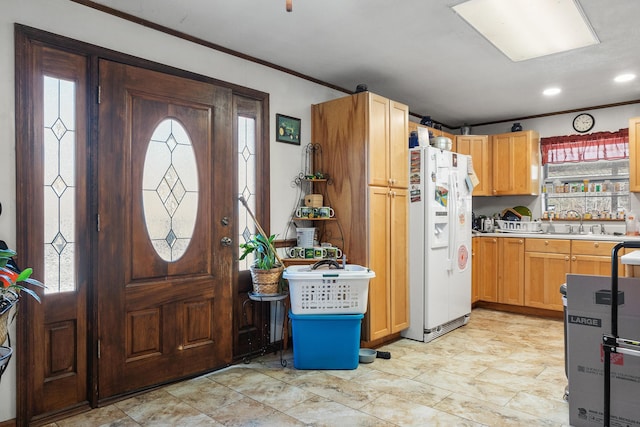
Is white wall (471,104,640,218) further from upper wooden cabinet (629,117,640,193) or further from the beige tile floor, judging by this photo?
the beige tile floor

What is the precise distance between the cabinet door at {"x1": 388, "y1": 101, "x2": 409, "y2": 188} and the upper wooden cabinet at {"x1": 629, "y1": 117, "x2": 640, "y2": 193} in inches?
99.6

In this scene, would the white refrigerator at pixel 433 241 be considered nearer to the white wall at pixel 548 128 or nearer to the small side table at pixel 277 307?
the small side table at pixel 277 307

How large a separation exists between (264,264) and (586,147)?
4149 millimetres

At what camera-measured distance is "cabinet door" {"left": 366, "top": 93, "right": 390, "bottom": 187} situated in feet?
11.5

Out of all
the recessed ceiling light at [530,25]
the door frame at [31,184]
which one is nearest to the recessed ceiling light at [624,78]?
the recessed ceiling light at [530,25]

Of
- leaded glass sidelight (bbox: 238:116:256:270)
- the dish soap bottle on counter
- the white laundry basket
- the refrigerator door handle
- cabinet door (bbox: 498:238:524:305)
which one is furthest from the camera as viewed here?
cabinet door (bbox: 498:238:524:305)

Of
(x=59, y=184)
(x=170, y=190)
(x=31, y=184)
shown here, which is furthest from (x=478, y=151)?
(x=31, y=184)

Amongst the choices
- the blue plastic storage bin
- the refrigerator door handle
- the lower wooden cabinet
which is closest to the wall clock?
the lower wooden cabinet

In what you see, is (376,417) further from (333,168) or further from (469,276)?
(469,276)

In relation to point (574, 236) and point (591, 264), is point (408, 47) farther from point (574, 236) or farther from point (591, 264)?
point (591, 264)

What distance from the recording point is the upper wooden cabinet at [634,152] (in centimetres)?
441

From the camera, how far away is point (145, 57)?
2.76m

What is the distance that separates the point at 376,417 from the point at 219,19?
2.62m

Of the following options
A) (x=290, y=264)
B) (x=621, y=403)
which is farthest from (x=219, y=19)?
(x=621, y=403)
